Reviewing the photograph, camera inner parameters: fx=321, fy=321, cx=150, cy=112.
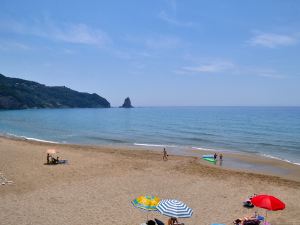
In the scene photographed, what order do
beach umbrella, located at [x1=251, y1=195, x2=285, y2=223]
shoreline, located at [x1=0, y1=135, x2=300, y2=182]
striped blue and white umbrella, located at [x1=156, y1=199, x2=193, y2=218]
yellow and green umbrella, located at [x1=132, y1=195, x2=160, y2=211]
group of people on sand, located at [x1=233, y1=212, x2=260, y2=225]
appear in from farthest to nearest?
shoreline, located at [x1=0, y1=135, x2=300, y2=182]
group of people on sand, located at [x1=233, y1=212, x2=260, y2=225]
yellow and green umbrella, located at [x1=132, y1=195, x2=160, y2=211]
beach umbrella, located at [x1=251, y1=195, x2=285, y2=223]
striped blue and white umbrella, located at [x1=156, y1=199, x2=193, y2=218]

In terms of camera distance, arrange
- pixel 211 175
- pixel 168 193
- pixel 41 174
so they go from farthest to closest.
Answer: pixel 211 175, pixel 41 174, pixel 168 193

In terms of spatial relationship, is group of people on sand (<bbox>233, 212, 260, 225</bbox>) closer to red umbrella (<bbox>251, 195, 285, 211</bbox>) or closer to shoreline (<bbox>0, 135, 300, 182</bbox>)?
red umbrella (<bbox>251, 195, 285, 211</bbox>)

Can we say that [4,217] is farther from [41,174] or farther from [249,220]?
[249,220]

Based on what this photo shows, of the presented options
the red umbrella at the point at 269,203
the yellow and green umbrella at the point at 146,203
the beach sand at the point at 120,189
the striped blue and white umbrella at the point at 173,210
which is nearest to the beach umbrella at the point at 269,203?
the red umbrella at the point at 269,203

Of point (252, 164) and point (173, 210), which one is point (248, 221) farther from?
point (252, 164)

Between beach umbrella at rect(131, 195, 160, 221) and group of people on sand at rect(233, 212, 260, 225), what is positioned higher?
beach umbrella at rect(131, 195, 160, 221)

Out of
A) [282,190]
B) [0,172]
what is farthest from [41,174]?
[282,190]

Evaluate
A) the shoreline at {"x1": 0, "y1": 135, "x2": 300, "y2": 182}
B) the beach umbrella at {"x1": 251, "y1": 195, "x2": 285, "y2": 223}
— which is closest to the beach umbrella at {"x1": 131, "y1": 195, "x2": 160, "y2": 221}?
the beach umbrella at {"x1": 251, "y1": 195, "x2": 285, "y2": 223}

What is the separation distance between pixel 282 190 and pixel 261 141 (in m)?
28.0

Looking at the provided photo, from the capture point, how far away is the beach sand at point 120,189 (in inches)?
550

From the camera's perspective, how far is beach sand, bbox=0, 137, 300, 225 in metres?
14.0

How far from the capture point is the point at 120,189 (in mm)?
18203

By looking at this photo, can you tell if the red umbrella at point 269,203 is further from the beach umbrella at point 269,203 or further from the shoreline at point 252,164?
the shoreline at point 252,164

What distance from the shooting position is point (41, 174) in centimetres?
2122
